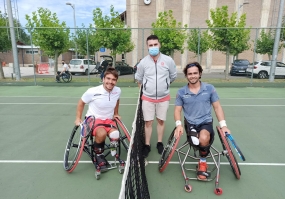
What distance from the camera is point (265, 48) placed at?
19.5 m

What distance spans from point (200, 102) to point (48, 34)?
40.6ft

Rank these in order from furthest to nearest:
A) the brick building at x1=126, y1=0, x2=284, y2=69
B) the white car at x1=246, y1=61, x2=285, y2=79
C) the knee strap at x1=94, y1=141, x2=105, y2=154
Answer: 1. the brick building at x1=126, y1=0, x2=284, y2=69
2. the white car at x1=246, y1=61, x2=285, y2=79
3. the knee strap at x1=94, y1=141, x2=105, y2=154

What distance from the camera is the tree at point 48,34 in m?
12.8

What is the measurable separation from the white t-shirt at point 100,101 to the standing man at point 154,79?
53cm

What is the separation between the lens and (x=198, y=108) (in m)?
2.87

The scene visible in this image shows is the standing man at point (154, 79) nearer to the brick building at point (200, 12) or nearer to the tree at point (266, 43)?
the tree at point (266, 43)

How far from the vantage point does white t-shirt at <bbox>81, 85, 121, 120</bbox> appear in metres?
3.09

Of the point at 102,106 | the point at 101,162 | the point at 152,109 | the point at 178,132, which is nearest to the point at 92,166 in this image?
the point at 101,162

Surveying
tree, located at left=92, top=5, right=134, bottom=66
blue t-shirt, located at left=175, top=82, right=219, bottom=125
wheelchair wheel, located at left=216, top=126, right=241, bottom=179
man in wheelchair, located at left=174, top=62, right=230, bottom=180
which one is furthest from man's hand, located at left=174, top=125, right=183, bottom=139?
tree, located at left=92, top=5, right=134, bottom=66

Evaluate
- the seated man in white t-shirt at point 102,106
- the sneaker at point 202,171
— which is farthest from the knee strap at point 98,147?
the sneaker at point 202,171

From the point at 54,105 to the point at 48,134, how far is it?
2908 millimetres

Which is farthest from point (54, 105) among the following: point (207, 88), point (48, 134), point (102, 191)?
point (207, 88)

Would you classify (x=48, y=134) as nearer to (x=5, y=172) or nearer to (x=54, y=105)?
(x=5, y=172)

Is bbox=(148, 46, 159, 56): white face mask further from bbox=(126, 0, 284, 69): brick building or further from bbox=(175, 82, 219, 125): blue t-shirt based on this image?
bbox=(126, 0, 284, 69): brick building
